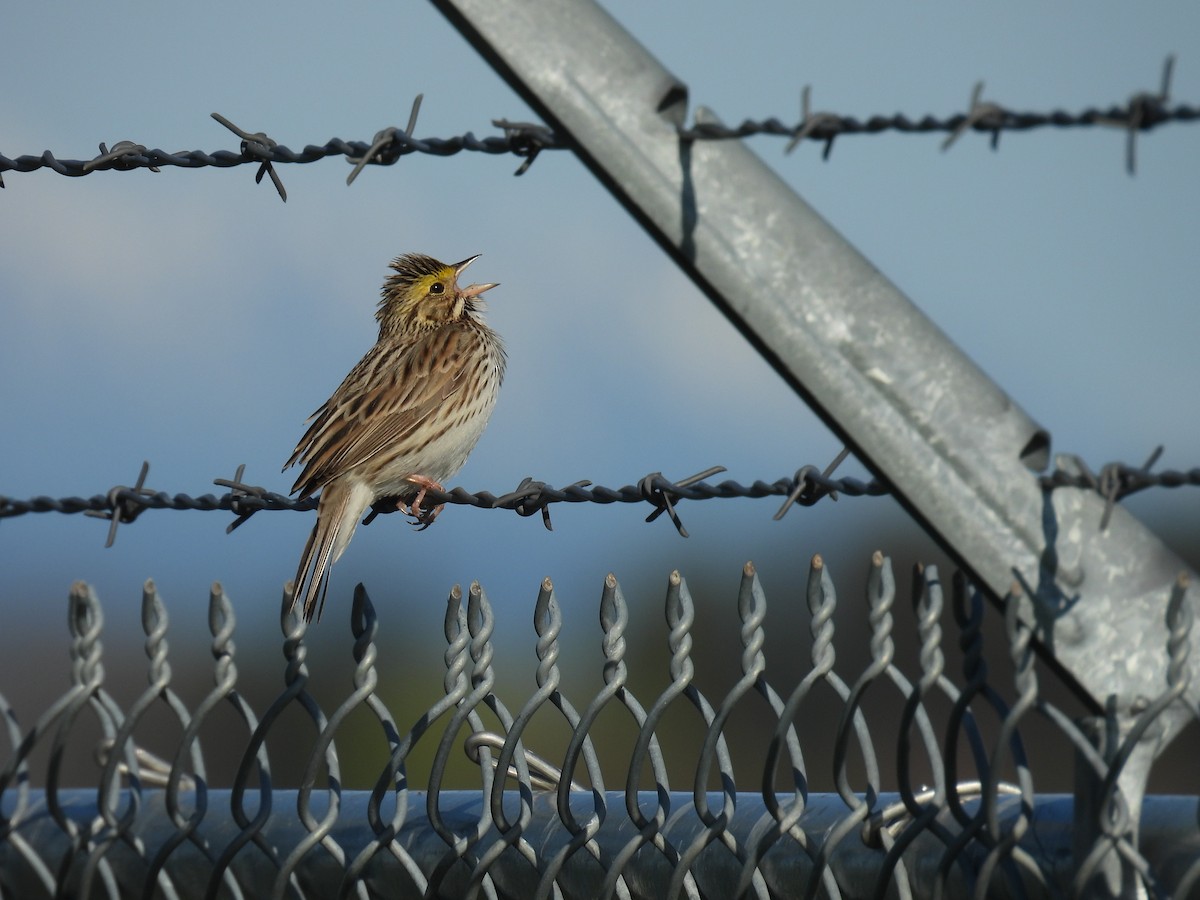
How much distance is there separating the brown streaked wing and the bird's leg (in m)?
0.16

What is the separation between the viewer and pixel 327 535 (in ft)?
19.2

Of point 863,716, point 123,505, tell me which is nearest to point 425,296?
point 123,505

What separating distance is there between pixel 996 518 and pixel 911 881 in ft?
2.75

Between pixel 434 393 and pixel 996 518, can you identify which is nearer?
pixel 996 518

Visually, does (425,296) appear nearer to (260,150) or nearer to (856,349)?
(260,150)

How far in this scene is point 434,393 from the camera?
6770 mm

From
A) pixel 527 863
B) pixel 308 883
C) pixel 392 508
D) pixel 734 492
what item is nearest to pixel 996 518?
pixel 734 492

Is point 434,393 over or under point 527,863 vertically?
over

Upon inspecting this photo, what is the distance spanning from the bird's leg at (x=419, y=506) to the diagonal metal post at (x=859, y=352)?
11.4ft

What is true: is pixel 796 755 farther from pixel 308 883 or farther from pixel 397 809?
pixel 308 883

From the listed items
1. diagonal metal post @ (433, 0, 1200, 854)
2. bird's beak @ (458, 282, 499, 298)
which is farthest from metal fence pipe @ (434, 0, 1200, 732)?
bird's beak @ (458, 282, 499, 298)

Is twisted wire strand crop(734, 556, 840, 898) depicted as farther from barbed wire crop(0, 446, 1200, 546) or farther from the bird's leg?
the bird's leg

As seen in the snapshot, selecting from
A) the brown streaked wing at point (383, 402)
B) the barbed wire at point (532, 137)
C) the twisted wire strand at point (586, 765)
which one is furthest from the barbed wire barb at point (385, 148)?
the brown streaked wing at point (383, 402)

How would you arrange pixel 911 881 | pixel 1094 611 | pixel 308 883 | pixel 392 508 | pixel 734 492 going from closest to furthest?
pixel 1094 611, pixel 911 881, pixel 734 492, pixel 308 883, pixel 392 508
